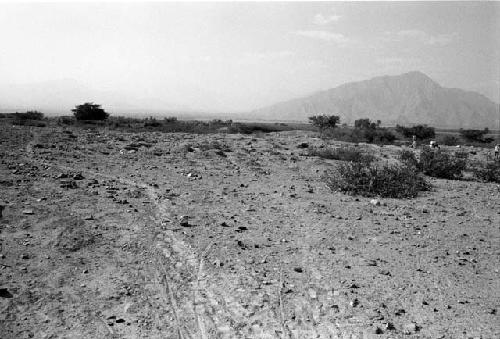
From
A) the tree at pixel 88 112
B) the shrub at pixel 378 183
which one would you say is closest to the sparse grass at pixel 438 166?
the shrub at pixel 378 183

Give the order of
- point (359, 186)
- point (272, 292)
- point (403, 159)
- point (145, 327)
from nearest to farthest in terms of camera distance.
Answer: point (145, 327) → point (272, 292) → point (359, 186) → point (403, 159)

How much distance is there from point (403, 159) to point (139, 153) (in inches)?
362

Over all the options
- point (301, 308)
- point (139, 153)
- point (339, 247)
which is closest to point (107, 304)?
point (301, 308)

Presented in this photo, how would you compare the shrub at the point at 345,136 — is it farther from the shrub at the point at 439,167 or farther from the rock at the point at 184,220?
the rock at the point at 184,220

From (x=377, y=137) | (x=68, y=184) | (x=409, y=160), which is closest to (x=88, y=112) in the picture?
(x=377, y=137)

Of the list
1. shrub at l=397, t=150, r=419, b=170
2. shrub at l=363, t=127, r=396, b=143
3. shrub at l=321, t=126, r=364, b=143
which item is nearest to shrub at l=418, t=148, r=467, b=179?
shrub at l=397, t=150, r=419, b=170

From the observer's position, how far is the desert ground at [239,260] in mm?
3666

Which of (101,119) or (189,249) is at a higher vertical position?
(101,119)

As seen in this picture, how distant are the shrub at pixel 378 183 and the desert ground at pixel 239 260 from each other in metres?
0.31

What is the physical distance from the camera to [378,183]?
8.73m

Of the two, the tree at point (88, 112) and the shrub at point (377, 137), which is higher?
the tree at point (88, 112)

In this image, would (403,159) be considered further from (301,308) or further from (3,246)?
(3,246)

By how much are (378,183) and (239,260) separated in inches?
191

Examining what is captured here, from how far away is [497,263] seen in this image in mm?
5098
